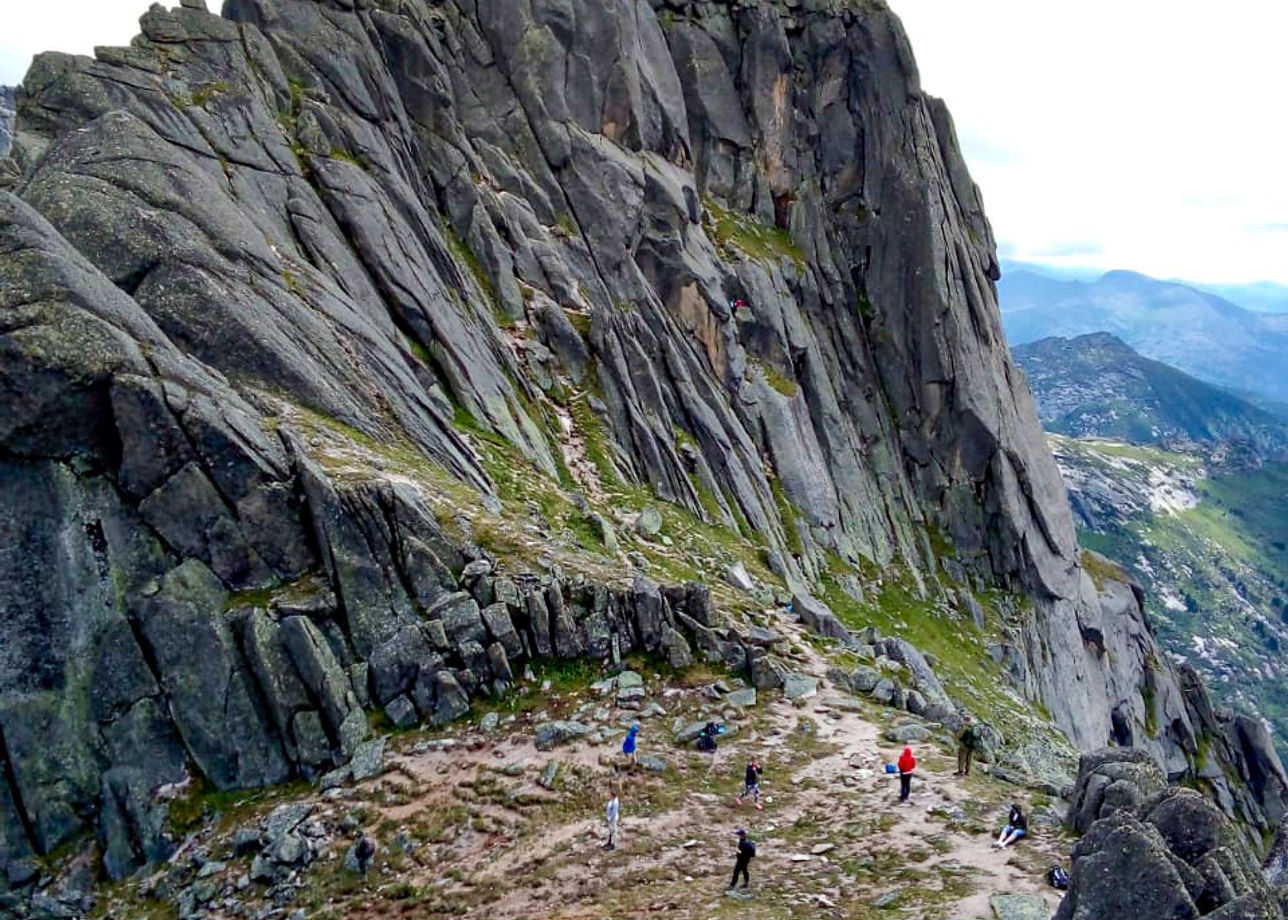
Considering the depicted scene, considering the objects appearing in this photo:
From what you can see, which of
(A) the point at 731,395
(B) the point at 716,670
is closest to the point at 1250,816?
(A) the point at 731,395

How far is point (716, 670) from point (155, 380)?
76.3 ft

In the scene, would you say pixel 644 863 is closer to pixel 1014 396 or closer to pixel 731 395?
pixel 731 395

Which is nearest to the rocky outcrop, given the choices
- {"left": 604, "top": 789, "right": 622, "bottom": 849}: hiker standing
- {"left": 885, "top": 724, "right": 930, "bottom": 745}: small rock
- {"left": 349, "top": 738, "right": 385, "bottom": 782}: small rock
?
{"left": 885, "top": 724, "right": 930, "bottom": 745}: small rock

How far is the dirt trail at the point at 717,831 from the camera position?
20.3m

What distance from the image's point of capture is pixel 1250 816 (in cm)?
9912

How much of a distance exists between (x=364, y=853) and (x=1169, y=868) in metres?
20.1

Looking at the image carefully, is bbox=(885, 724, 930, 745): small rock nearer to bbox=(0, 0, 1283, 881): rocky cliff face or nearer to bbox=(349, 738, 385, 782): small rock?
bbox=(0, 0, 1283, 881): rocky cliff face

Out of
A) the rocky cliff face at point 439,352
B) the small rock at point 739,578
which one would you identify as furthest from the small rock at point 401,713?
the small rock at point 739,578

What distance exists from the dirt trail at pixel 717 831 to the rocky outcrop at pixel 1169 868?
2.78 metres

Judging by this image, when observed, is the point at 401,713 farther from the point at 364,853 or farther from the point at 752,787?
the point at 752,787

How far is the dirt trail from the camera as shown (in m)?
20.3

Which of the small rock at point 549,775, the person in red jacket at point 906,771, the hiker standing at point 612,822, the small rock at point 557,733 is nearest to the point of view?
the hiker standing at point 612,822

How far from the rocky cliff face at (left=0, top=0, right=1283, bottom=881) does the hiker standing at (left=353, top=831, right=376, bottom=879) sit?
4188 millimetres

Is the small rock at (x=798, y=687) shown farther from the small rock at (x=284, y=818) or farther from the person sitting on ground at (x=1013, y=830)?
the small rock at (x=284, y=818)
